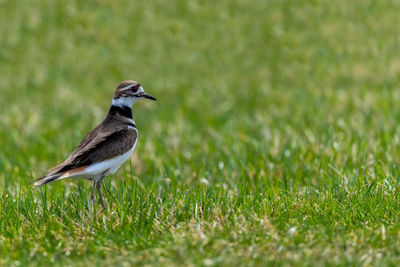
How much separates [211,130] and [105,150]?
5.48m

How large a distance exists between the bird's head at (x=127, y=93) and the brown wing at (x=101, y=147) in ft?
1.12

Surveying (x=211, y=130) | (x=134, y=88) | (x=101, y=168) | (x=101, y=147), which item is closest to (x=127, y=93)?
(x=134, y=88)

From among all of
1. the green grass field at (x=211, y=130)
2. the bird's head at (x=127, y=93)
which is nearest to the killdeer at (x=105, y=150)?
the bird's head at (x=127, y=93)

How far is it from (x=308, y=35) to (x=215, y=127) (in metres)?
8.52

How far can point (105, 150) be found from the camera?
598 centimetres

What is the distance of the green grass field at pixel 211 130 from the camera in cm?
497

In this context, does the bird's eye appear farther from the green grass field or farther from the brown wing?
the green grass field

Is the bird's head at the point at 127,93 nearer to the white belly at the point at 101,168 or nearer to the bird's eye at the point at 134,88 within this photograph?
the bird's eye at the point at 134,88

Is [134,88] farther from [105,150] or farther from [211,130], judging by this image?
[211,130]

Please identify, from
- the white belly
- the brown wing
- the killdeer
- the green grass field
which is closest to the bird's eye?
the killdeer

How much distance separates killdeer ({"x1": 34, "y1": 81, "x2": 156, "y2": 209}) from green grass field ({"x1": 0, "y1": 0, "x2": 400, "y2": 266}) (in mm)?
277

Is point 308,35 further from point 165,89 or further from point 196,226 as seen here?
point 196,226

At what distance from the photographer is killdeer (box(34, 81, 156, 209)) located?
19.3 ft

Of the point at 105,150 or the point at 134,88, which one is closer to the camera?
the point at 105,150
